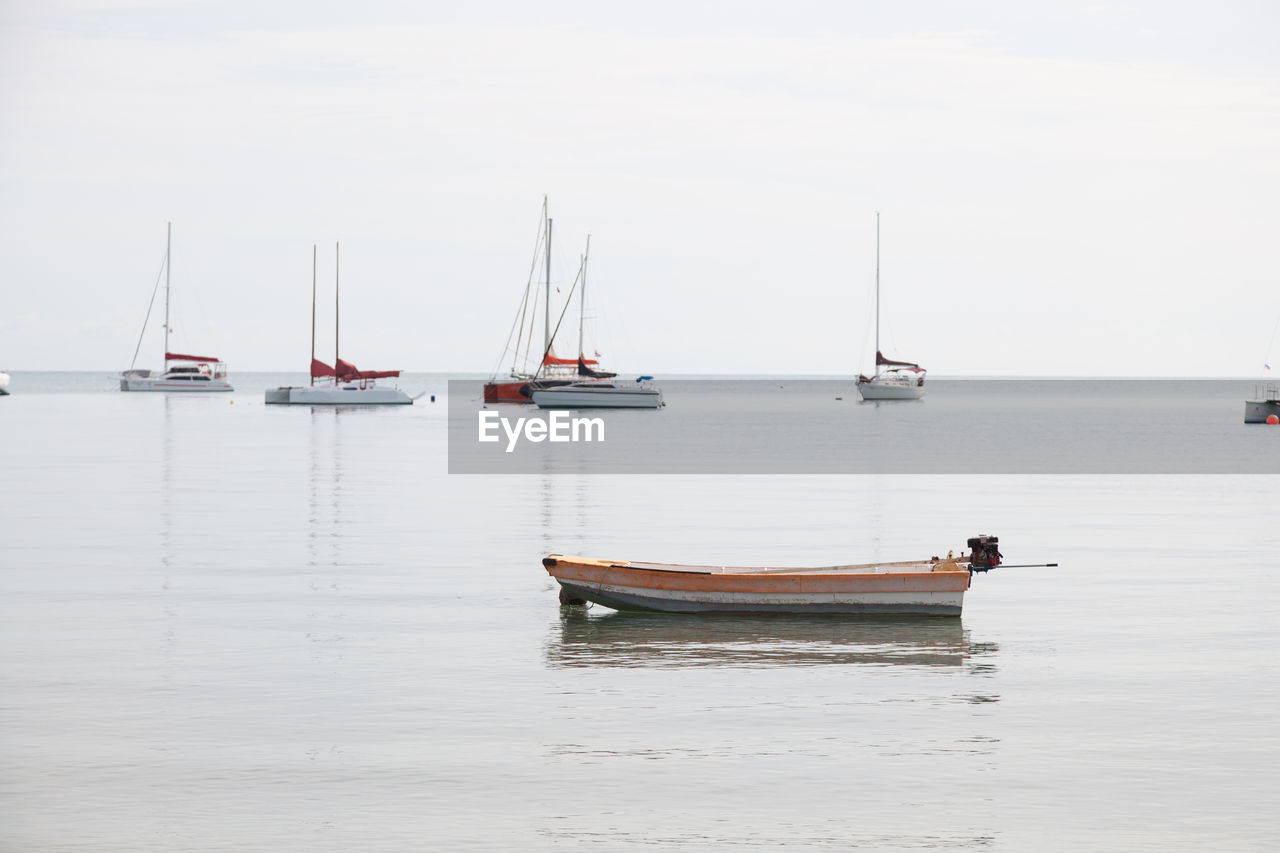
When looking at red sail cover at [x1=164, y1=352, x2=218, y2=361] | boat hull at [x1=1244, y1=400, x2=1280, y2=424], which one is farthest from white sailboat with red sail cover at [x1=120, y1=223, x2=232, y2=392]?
boat hull at [x1=1244, y1=400, x2=1280, y2=424]

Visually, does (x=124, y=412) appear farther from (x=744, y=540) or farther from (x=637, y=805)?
(x=637, y=805)

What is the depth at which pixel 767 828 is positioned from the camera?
1481 cm

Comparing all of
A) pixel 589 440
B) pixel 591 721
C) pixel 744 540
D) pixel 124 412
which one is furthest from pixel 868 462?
pixel 124 412

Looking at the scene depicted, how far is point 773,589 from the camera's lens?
2639 centimetres

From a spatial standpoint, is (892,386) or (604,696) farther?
(892,386)

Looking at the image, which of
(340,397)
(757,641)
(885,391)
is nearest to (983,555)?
(757,641)

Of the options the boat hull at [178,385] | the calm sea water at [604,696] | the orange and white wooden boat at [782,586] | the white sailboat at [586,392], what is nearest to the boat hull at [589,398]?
the white sailboat at [586,392]

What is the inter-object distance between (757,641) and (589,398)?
115482 mm

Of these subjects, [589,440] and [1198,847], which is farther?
[589,440]

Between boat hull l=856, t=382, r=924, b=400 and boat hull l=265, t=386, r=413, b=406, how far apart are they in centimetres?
6211

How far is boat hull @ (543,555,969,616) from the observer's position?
26.4m

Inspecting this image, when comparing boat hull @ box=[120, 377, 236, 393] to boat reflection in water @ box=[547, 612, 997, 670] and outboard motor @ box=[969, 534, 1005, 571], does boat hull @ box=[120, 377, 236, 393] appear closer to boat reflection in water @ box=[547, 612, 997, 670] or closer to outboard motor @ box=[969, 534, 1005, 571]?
boat reflection in water @ box=[547, 612, 997, 670]

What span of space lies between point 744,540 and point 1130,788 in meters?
23.5

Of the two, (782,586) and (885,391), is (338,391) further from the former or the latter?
(782,586)
